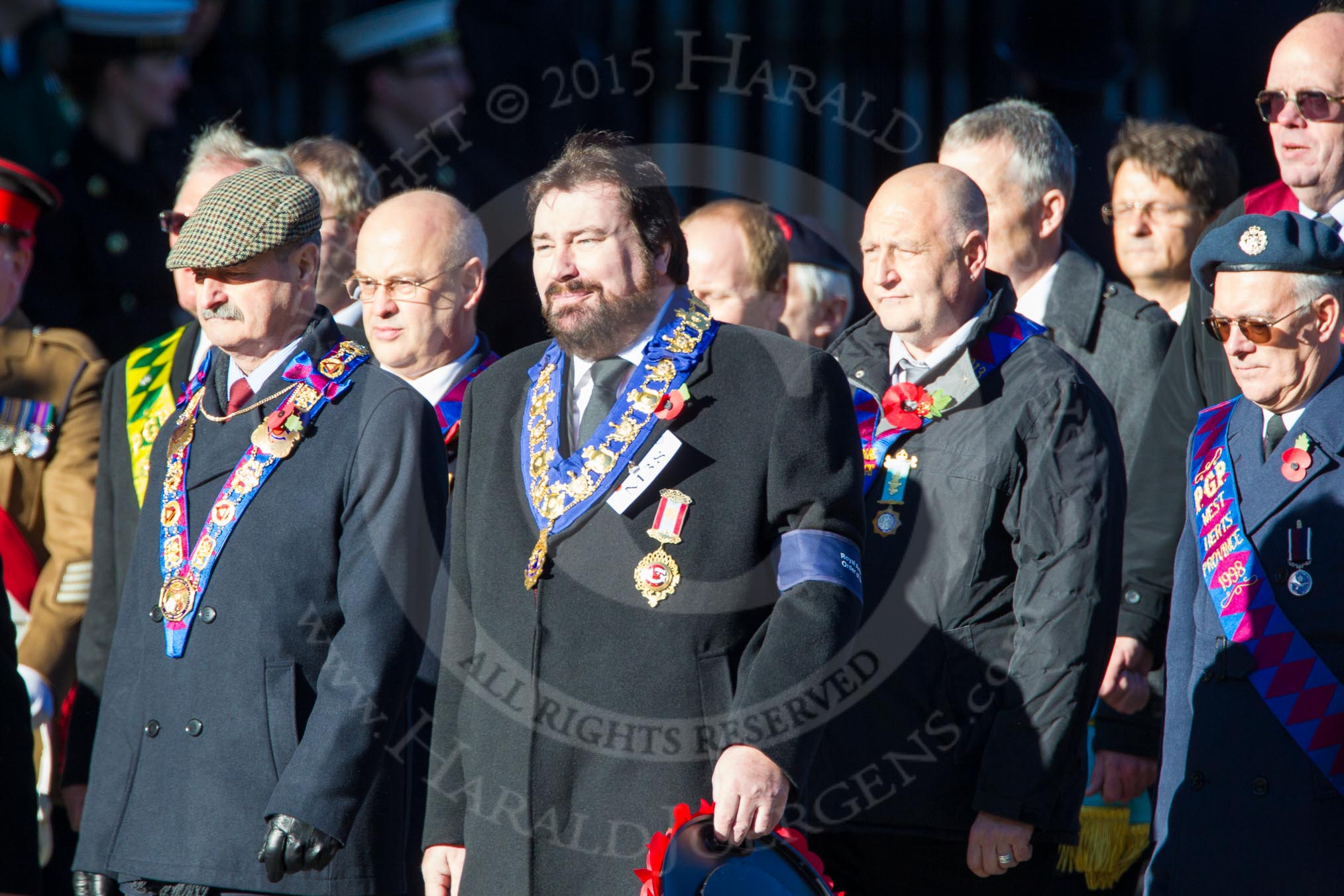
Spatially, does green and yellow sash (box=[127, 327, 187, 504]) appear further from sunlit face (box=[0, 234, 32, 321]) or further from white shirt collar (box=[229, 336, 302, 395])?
white shirt collar (box=[229, 336, 302, 395])

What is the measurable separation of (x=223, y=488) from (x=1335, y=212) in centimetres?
255

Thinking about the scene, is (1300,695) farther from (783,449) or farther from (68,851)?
(68,851)

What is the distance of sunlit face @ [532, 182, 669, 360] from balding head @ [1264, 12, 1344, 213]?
1.66 m

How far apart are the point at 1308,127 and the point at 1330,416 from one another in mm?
978

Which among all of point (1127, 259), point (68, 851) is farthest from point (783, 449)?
point (68, 851)

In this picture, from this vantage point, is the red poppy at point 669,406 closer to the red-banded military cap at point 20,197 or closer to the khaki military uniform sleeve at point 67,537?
the khaki military uniform sleeve at point 67,537

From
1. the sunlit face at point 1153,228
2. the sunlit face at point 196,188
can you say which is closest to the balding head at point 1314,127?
the sunlit face at point 1153,228

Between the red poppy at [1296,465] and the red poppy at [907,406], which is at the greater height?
the red poppy at [907,406]

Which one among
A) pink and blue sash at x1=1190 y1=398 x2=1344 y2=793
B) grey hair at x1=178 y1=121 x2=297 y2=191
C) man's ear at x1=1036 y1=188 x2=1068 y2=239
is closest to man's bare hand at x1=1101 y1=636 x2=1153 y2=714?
pink and blue sash at x1=1190 y1=398 x2=1344 y2=793

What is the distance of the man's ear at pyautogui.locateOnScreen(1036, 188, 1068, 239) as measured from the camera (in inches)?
182

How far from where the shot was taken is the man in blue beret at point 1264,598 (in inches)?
128

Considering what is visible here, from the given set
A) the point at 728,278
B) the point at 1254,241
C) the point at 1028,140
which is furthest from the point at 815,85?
the point at 1254,241

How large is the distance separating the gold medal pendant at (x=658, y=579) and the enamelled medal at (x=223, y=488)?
0.76 m

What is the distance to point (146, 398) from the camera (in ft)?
14.2
